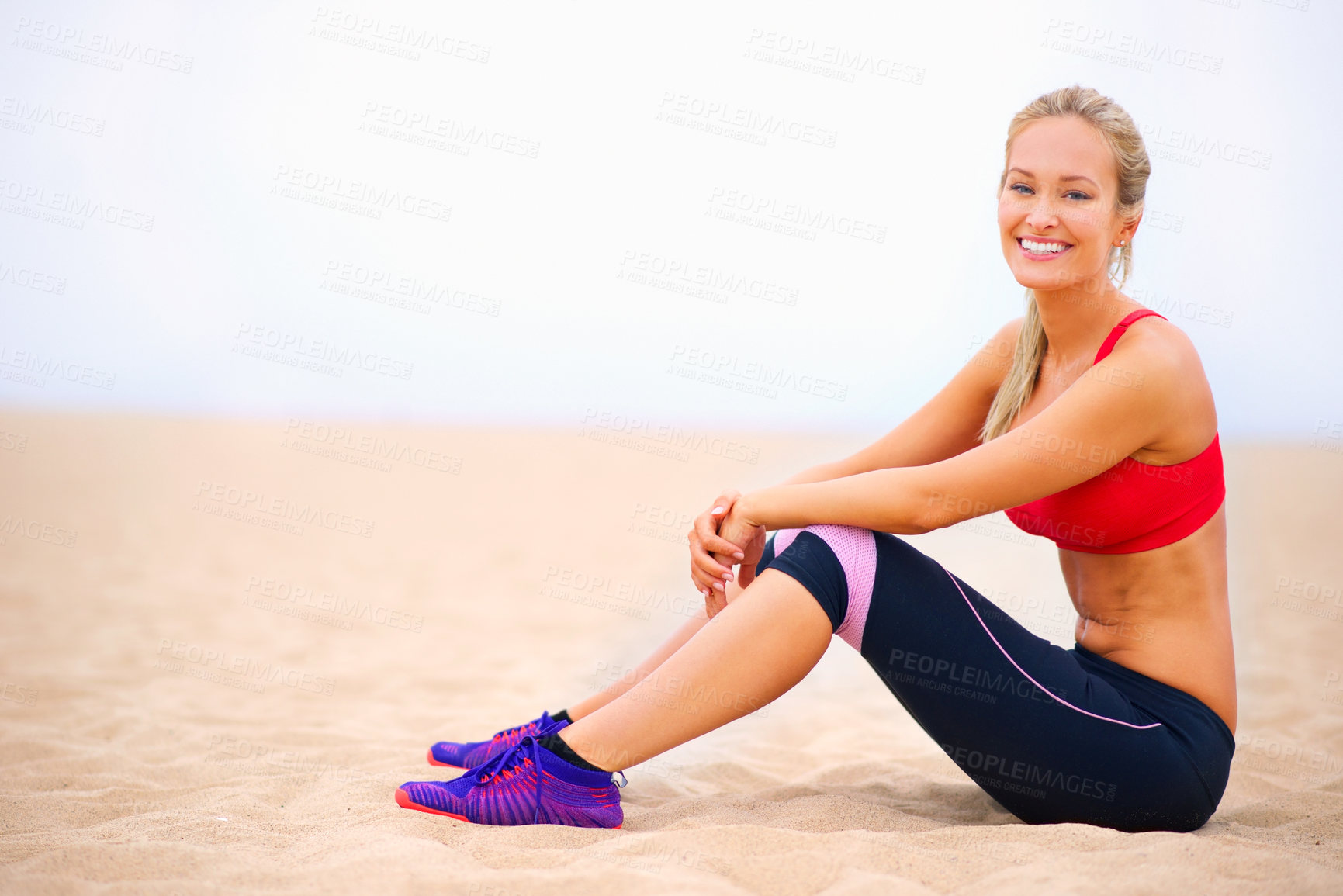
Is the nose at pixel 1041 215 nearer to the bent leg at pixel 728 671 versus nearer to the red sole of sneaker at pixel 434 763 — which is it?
the bent leg at pixel 728 671

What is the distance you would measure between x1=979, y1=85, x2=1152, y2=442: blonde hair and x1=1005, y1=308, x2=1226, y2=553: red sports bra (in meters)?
0.27

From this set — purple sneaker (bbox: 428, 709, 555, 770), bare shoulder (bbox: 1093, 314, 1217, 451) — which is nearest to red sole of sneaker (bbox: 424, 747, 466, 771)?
purple sneaker (bbox: 428, 709, 555, 770)

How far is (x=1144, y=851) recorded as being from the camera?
1580mm

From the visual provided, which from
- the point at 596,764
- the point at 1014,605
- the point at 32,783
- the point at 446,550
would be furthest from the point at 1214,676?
the point at 446,550

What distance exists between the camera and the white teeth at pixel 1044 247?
6.52 ft

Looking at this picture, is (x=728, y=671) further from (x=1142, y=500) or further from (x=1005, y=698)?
(x=1142, y=500)

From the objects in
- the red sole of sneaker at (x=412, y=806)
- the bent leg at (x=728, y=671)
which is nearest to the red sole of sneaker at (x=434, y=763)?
the red sole of sneaker at (x=412, y=806)

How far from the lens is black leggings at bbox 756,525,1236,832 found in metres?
1.75

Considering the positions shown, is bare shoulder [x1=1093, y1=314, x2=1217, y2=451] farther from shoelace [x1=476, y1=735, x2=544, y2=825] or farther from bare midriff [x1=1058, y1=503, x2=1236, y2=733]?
shoelace [x1=476, y1=735, x2=544, y2=825]

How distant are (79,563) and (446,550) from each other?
8.55 ft

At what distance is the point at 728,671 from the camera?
175 centimetres

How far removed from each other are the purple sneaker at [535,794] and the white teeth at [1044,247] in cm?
139

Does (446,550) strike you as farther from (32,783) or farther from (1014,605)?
(32,783)

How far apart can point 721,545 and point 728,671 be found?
334 mm
